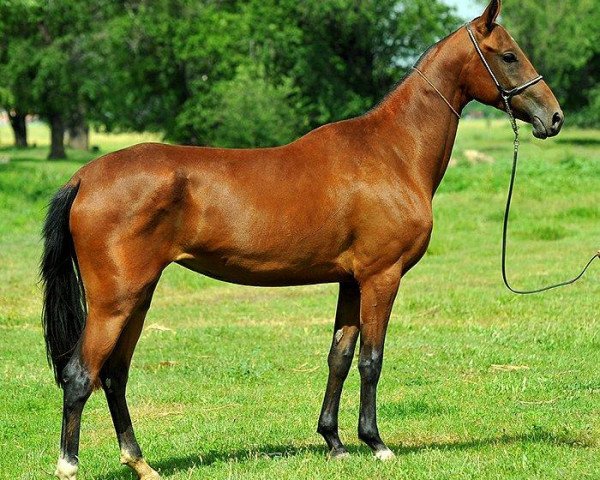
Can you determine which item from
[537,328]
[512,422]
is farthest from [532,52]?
[512,422]

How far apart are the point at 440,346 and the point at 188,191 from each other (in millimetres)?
5312

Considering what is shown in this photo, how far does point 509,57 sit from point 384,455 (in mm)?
2713

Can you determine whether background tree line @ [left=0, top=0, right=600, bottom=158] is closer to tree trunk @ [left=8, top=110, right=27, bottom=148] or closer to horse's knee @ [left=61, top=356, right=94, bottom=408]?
tree trunk @ [left=8, top=110, right=27, bottom=148]

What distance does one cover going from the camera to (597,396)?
858cm

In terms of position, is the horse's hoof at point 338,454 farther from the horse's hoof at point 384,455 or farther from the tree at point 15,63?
the tree at point 15,63

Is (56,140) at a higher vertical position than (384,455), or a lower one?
lower

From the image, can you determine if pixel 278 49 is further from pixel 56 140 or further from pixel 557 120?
pixel 557 120

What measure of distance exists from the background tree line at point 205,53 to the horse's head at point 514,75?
39773 millimetres

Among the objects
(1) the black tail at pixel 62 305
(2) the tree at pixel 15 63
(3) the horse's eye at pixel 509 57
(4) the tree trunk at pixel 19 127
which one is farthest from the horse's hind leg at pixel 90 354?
(4) the tree trunk at pixel 19 127

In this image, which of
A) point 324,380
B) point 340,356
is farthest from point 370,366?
point 324,380

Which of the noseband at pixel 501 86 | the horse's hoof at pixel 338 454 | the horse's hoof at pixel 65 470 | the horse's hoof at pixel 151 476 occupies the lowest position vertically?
the horse's hoof at pixel 338 454

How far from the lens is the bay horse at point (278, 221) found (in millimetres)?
6094

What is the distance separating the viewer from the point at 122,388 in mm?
6566

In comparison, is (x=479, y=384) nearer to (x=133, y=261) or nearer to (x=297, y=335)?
(x=297, y=335)
